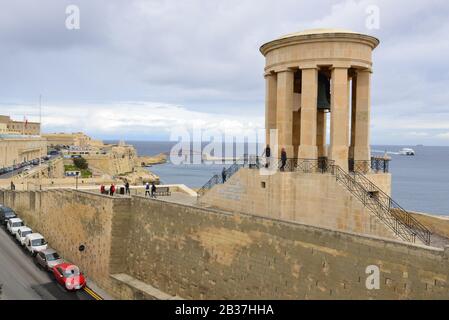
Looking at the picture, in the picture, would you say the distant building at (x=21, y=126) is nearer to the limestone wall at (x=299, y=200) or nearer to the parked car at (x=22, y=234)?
the parked car at (x=22, y=234)

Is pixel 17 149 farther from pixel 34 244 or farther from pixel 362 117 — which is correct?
pixel 362 117

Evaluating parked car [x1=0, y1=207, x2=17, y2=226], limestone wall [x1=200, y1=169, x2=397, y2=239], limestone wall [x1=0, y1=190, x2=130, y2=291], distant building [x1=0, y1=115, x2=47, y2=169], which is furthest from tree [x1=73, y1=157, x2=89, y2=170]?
limestone wall [x1=200, y1=169, x2=397, y2=239]

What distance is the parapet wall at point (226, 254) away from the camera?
33.3 feet

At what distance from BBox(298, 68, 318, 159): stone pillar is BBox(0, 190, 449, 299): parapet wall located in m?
3.23

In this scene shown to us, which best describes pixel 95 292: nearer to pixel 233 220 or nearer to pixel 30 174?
pixel 233 220

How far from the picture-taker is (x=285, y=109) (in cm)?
1541

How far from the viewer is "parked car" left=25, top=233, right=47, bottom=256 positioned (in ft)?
76.2

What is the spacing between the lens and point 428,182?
97.6 meters

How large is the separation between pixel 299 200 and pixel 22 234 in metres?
18.6

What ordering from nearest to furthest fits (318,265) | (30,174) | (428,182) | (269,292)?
(318,265) < (269,292) < (30,174) < (428,182)

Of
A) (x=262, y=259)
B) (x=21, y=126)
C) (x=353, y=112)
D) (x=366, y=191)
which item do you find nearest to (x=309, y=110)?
(x=353, y=112)

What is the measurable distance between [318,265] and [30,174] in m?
37.1
